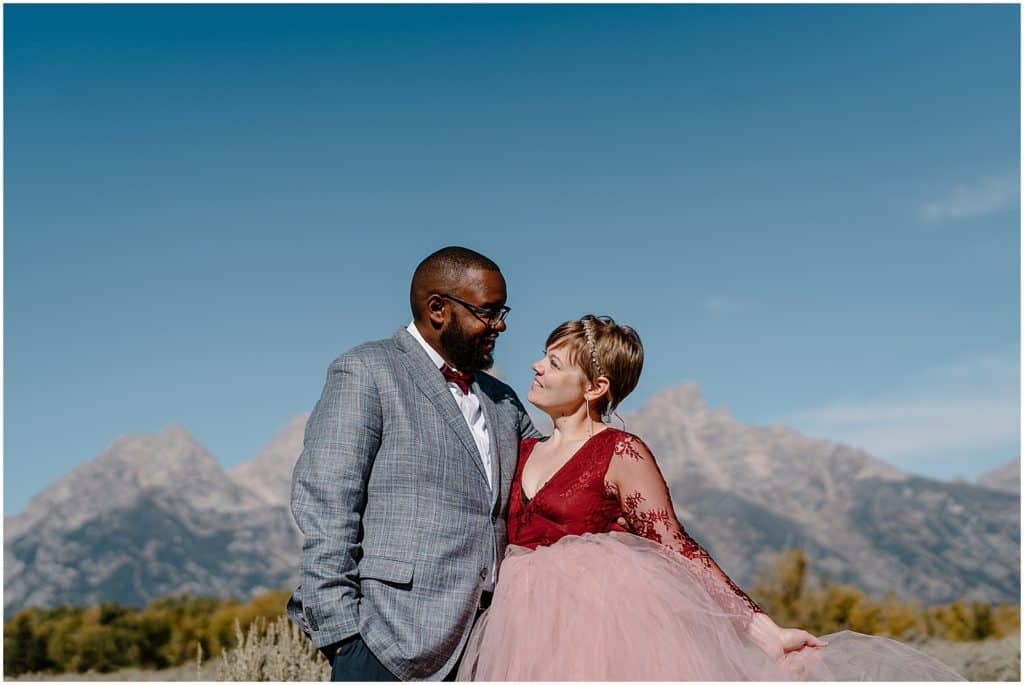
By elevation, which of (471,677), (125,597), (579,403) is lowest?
(125,597)

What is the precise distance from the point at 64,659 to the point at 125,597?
83032 mm

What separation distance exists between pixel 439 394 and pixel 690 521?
93032 mm

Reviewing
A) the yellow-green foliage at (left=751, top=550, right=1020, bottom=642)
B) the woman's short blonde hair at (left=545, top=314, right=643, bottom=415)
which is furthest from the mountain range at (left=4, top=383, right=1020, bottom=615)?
the woman's short blonde hair at (left=545, top=314, right=643, bottom=415)

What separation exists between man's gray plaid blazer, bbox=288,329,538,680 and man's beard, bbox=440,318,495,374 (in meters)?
0.13

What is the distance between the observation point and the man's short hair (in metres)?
4.12

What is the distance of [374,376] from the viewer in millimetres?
3947

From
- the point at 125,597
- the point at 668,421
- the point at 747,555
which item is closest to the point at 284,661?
the point at 747,555

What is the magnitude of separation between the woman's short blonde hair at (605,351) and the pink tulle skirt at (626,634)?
709 millimetres

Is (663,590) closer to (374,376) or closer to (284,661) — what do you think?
(374,376)

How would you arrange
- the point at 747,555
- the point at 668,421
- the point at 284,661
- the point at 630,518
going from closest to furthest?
the point at 630,518
the point at 284,661
the point at 747,555
the point at 668,421

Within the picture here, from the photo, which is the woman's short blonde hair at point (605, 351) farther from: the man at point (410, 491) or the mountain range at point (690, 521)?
the mountain range at point (690, 521)

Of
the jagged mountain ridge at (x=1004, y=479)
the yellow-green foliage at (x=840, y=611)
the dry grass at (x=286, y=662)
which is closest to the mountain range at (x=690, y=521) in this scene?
the jagged mountain ridge at (x=1004, y=479)

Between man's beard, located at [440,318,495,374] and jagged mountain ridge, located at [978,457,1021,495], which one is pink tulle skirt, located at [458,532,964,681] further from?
jagged mountain ridge, located at [978,457,1021,495]

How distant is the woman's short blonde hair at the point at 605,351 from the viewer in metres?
4.41
